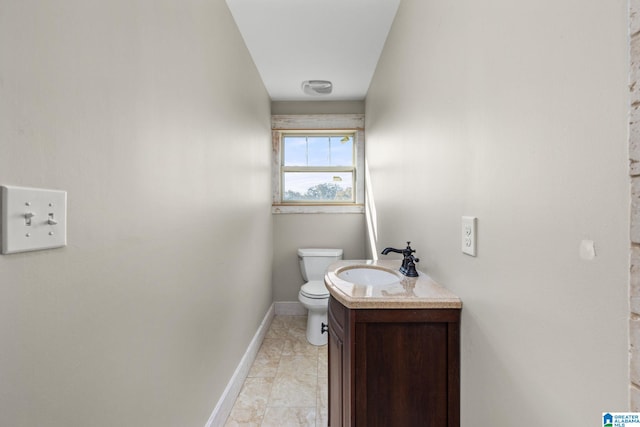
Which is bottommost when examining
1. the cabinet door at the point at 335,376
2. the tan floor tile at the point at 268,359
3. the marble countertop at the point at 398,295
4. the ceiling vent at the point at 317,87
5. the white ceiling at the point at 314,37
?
the tan floor tile at the point at 268,359

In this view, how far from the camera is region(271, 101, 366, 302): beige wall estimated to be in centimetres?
320

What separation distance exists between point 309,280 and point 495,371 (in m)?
2.35

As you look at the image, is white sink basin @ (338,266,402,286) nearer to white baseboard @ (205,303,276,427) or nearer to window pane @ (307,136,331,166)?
white baseboard @ (205,303,276,427)

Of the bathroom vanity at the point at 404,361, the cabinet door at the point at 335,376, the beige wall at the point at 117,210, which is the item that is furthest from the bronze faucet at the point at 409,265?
the beige wall at the point at 117,210

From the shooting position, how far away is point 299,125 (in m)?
3.21

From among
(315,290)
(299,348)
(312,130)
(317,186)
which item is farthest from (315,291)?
(312,130)

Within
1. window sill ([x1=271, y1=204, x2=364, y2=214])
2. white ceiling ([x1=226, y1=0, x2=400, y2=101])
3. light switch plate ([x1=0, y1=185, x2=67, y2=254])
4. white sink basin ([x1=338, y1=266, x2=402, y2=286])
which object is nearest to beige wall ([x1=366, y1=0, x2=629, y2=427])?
white sink basin ([x1=338, y1=266, x2=402, y2=286])

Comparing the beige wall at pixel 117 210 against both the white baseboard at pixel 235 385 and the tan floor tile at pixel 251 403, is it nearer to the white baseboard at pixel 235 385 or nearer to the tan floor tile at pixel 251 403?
the white baseboard at pixel 235 385

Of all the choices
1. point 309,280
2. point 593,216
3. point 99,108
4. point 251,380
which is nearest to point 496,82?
point 593,216

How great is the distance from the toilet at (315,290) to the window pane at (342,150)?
3.34ft

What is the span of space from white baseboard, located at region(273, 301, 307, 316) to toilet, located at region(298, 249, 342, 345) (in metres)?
0.35

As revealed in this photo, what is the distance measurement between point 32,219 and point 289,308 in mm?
2851

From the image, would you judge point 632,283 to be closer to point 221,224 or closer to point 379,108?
point 221,224

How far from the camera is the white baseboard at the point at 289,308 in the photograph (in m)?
3.21
